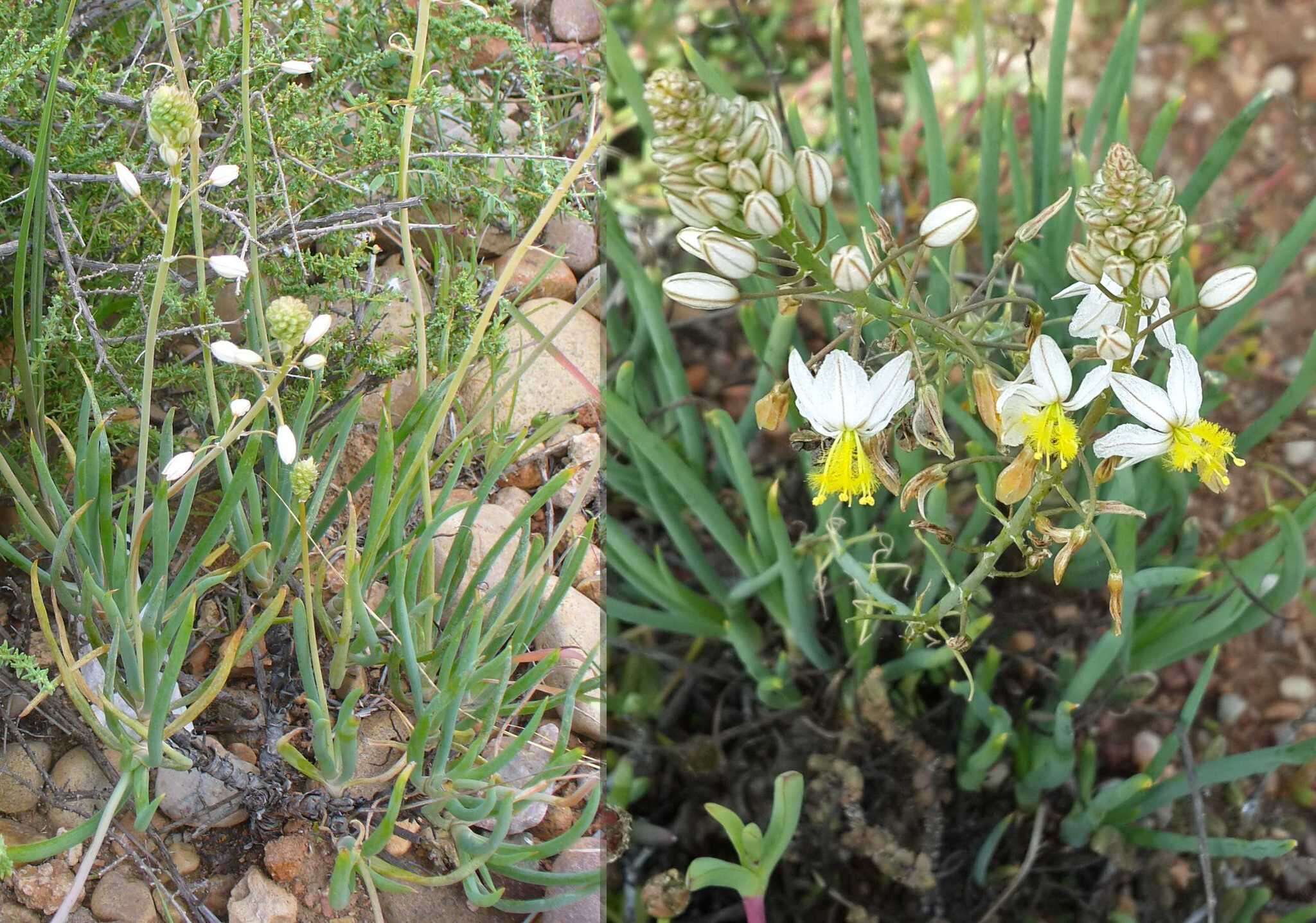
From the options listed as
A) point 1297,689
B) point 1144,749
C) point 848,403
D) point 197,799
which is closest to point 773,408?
point 848,403

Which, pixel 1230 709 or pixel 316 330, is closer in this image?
pixel 316 330

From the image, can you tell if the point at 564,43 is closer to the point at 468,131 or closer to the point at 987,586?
the point at 468,131

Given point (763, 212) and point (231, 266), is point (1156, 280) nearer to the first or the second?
point (763, 212)

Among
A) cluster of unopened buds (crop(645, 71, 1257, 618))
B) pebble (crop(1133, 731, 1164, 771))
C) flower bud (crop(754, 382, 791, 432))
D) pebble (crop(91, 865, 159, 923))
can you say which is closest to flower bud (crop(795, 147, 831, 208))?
cluster of unopened buds (crop(645, 71, 1257, 618))

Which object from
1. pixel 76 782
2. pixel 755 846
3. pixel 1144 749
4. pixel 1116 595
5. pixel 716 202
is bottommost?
pixel 1144 749

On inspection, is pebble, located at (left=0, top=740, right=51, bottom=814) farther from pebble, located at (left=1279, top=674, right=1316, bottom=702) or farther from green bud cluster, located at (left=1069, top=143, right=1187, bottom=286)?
pebble, located at (left=1279, top=674, right=1316, bottom=702)
